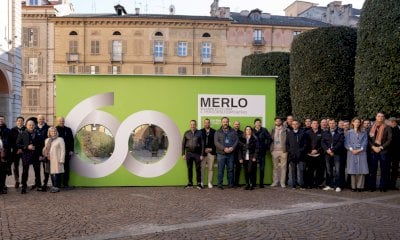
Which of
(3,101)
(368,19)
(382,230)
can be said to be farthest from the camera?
(3,101)

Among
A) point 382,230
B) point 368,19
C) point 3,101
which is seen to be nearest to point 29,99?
point 3,101

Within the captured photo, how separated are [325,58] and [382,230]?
11794 millimetres

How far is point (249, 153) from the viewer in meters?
12.9

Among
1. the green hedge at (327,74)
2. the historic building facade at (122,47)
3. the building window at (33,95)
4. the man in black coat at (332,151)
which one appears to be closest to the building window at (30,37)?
the historic building facade at (122,47)

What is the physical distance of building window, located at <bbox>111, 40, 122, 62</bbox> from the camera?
184 ft

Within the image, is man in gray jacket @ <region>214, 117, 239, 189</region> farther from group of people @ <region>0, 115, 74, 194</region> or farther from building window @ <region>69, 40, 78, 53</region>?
building window @ <region>69, 40, 78, 53</region>

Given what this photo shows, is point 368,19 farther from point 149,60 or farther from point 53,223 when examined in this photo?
point 149,60

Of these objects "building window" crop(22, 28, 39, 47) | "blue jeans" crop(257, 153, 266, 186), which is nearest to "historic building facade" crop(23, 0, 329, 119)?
"building window" crop(22, 28, 39, 47)

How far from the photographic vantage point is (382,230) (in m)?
7.58

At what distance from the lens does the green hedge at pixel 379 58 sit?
1403 cm

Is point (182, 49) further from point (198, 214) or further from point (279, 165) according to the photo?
point (198, 214)

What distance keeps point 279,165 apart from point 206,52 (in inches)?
1748

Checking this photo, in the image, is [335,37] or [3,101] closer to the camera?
[335,37]

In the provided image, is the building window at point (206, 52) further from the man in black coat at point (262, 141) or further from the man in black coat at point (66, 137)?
the man in black coat at point (66, 137)
